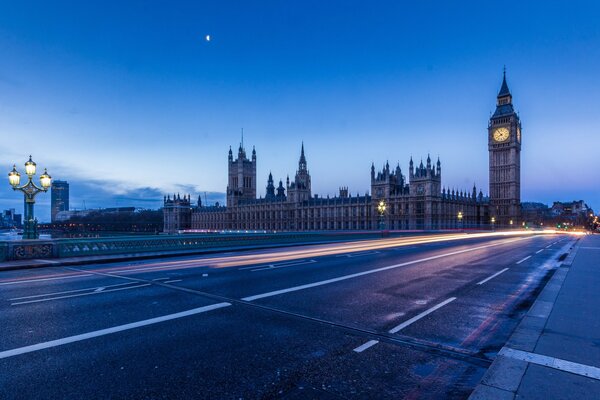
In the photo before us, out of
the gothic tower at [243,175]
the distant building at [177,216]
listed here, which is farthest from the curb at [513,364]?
the distant building at [177,216]

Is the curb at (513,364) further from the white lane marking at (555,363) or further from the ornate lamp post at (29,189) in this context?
the ornate lamp post at (29,189)

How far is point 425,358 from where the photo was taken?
5180mm

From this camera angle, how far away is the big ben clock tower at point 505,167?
107500 millimetres

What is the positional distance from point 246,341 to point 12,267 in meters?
13.7

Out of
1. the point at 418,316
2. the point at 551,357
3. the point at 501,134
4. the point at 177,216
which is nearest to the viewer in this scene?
the point at 551,357

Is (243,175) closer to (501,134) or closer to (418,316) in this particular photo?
(501,134)

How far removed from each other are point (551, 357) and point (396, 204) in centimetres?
8844

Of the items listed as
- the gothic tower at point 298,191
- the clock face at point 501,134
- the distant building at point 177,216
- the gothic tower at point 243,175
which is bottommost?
the distant building at point 177,216

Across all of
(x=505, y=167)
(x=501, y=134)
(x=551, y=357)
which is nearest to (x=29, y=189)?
(x=551, y=357)

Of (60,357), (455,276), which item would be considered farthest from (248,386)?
(455,276)

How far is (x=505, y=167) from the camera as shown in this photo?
111375mm

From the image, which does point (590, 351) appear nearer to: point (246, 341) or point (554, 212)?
point (246, 341)

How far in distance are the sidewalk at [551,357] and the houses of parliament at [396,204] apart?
64.5m

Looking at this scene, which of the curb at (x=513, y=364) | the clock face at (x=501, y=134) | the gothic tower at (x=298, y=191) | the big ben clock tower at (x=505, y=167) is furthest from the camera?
the clock face at (x=501, y=134)
